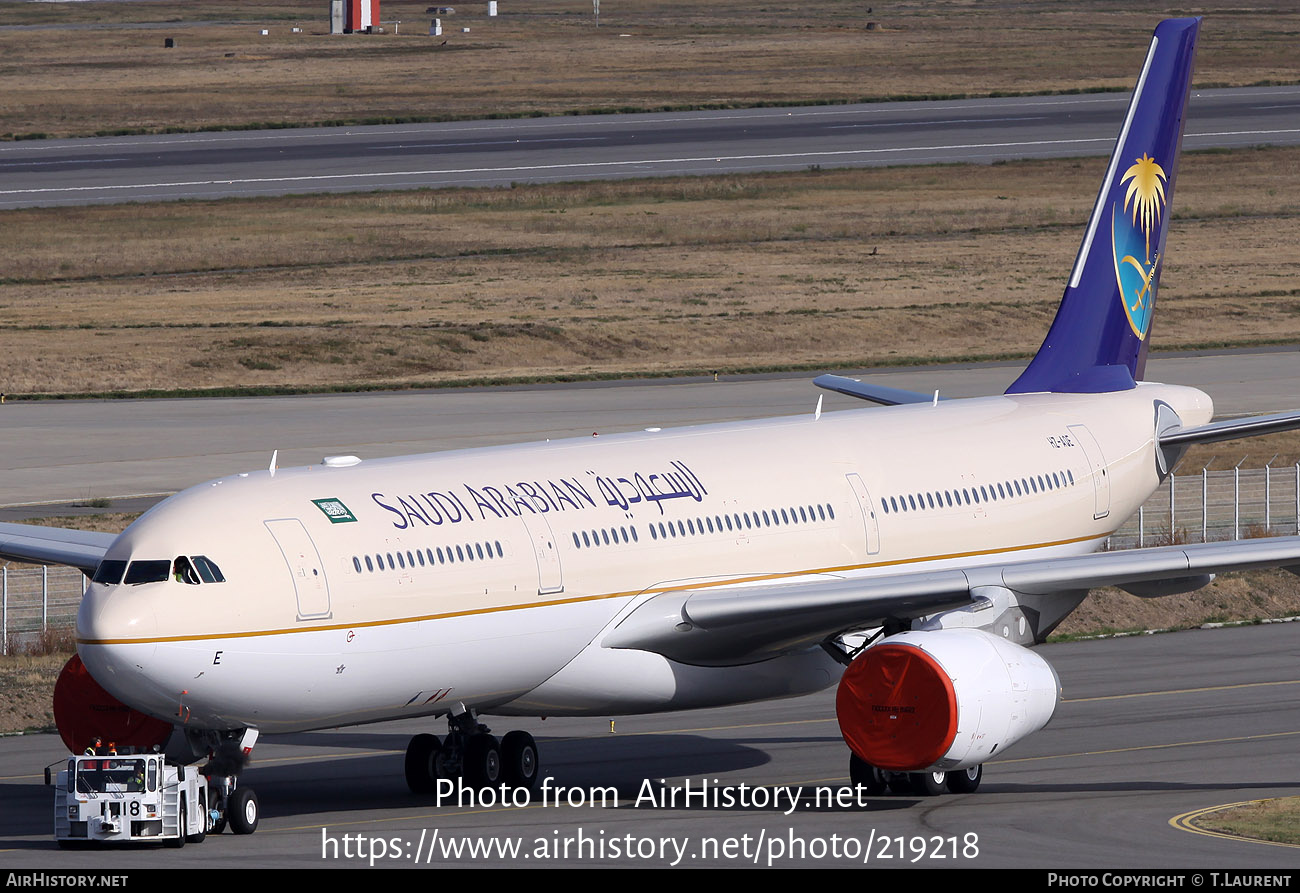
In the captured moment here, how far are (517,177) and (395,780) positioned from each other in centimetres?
9051

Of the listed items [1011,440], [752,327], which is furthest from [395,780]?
[752,327]

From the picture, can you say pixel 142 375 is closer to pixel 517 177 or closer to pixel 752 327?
pixel 752 327

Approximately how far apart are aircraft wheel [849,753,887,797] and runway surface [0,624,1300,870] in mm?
227

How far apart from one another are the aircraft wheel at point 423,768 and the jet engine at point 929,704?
21.3ft

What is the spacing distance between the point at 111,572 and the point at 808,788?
11.3 meters

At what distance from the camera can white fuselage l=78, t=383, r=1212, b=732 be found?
1055 inches

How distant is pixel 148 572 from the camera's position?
26.6m

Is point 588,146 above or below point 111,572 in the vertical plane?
above

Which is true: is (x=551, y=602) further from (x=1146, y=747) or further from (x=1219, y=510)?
(x=1219, y=510)

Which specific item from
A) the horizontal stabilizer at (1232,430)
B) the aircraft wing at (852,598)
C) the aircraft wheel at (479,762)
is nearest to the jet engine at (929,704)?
the aircraft wing at (852,598)

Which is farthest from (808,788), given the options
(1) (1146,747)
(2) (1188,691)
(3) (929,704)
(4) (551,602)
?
(2) (1188,691)

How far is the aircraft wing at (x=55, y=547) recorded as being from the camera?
3322 centimetres

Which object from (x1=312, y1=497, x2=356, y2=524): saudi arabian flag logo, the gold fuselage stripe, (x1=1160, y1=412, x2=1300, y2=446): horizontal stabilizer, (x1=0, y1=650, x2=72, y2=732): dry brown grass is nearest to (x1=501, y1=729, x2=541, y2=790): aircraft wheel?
the gold fuselage stripe

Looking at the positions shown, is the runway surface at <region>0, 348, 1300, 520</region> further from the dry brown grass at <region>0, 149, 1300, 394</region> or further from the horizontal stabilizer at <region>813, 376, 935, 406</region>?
the horizontal stabilizer at <region>813, 376, 935, 406</region>
